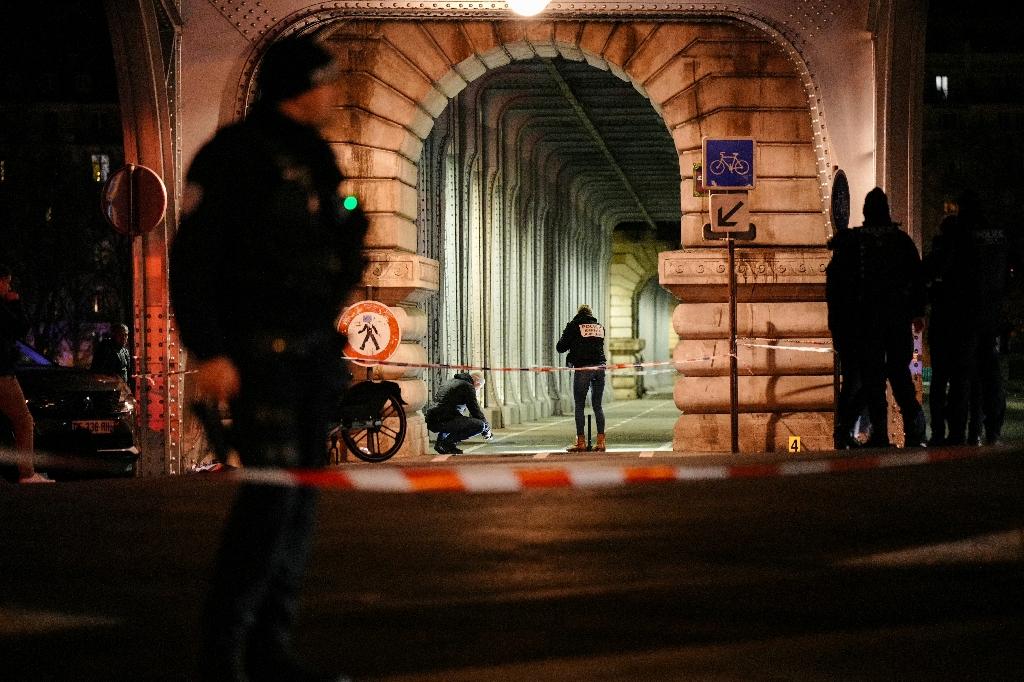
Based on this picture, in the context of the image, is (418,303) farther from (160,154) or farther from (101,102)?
(101,102)

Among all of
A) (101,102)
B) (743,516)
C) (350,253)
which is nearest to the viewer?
(350,253)

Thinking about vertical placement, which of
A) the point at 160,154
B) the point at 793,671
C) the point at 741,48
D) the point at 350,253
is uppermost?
the point at 741,48

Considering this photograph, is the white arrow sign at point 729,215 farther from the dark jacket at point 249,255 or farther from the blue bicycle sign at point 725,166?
the dark jacket at point 249,255

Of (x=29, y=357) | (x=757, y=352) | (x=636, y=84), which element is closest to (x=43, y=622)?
(x=29, y=357)

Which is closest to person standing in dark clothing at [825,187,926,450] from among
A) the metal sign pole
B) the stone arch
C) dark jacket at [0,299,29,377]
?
the metal sign pole

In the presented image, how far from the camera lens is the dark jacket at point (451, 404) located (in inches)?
803

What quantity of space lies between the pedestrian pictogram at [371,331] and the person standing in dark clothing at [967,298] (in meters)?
6.13

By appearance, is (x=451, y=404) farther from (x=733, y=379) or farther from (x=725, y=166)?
(x=725, y=166)

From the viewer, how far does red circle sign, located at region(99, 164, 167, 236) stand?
13930 millimetres

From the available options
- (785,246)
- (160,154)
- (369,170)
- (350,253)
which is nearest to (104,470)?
(160,154)

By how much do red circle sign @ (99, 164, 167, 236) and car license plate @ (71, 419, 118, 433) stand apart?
1794 millimetres

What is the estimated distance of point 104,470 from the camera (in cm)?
1502

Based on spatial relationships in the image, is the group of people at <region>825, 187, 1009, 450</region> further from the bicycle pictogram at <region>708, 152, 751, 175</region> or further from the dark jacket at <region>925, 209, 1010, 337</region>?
the bicycle pictogram at <region>708, 152, 751, 175</region>

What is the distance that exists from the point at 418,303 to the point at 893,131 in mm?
5564
